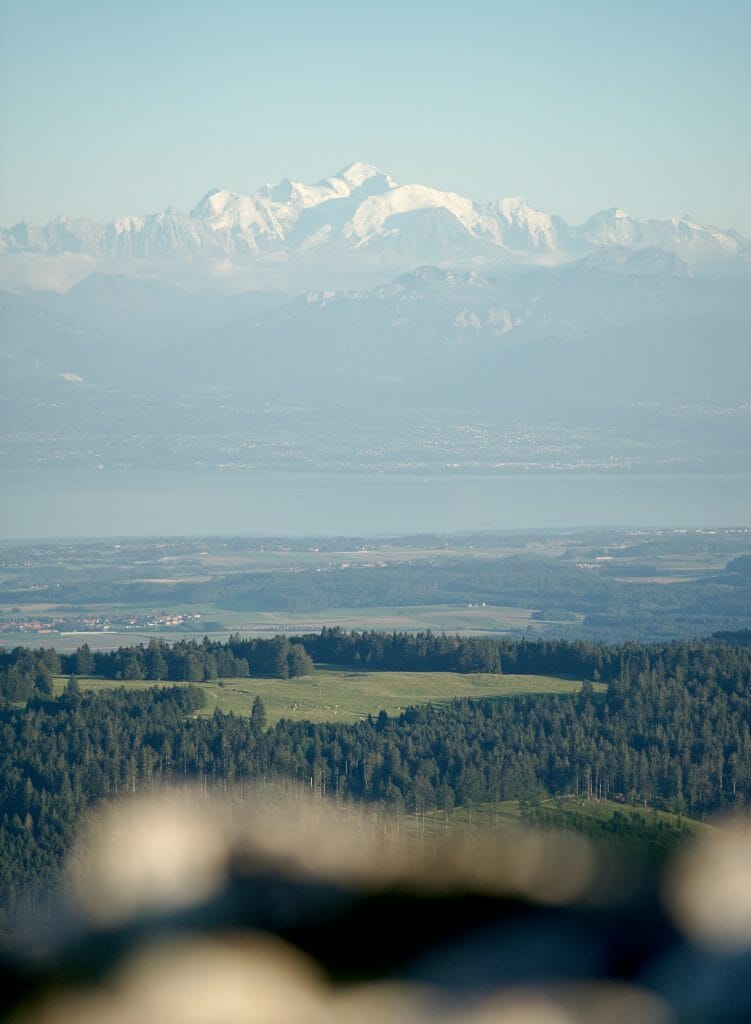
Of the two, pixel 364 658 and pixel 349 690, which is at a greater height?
pixel 364 658

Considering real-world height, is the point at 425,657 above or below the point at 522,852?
below

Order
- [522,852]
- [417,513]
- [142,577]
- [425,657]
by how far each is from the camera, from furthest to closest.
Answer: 1. [417,513]
2. [142,577]
3. [425,657]
4. [522,852]

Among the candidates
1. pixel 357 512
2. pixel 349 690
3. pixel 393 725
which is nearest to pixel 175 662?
pixel 349 690

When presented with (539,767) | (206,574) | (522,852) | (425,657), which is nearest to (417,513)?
(206,574)

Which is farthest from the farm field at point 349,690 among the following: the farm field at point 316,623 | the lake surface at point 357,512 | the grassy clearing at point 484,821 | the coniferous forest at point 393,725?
the lake surface at point 357,512

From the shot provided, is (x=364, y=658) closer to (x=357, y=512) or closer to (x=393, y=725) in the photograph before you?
(x=393, y=725)

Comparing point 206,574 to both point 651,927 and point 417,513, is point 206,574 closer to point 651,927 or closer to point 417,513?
point 417,513

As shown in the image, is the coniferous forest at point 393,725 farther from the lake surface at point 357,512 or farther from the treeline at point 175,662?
the lake surface at point 357,512
